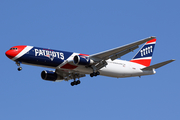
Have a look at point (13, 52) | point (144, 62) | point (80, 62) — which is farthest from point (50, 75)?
point (144, 62)

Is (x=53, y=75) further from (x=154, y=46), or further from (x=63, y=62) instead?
(x=154, y=46)

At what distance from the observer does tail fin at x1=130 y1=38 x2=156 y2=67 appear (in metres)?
54.2

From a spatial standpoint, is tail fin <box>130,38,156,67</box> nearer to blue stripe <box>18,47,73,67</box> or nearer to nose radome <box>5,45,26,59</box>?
blue stripe <box>18,47,73,67</box>

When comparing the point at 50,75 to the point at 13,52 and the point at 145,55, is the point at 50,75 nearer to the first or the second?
the point at 13,52

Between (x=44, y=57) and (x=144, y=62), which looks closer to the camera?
(x=44, y=57)

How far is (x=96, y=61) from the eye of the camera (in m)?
46.8

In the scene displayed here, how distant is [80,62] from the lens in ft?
149

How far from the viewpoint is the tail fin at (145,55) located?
54175 millimetres

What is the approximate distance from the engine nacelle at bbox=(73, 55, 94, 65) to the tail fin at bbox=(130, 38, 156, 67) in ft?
34.2

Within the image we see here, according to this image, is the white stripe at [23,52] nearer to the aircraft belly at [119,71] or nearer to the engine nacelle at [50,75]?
the engine nacelle at [50,75]

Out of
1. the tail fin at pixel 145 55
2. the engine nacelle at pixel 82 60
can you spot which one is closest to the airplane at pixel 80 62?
the engine nacelle at pixel 82 60

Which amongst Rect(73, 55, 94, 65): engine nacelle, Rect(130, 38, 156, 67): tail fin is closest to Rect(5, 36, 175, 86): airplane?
Rect(73, 55, 94, 65): engine nacelle

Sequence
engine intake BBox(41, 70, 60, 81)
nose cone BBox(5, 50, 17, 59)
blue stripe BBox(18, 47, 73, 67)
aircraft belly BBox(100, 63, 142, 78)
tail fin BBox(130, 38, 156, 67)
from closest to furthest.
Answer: nose cone BBox(5, 50, 17, 59), blue stripe BBox(18, 47, 73, 67), aircraft belly BBox(100, 63, 142, 78), engine intake BBox(41, 70, 60, 81), tail fin BBox(130, 38, 156, 67)

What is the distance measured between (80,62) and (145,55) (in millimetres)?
14291
